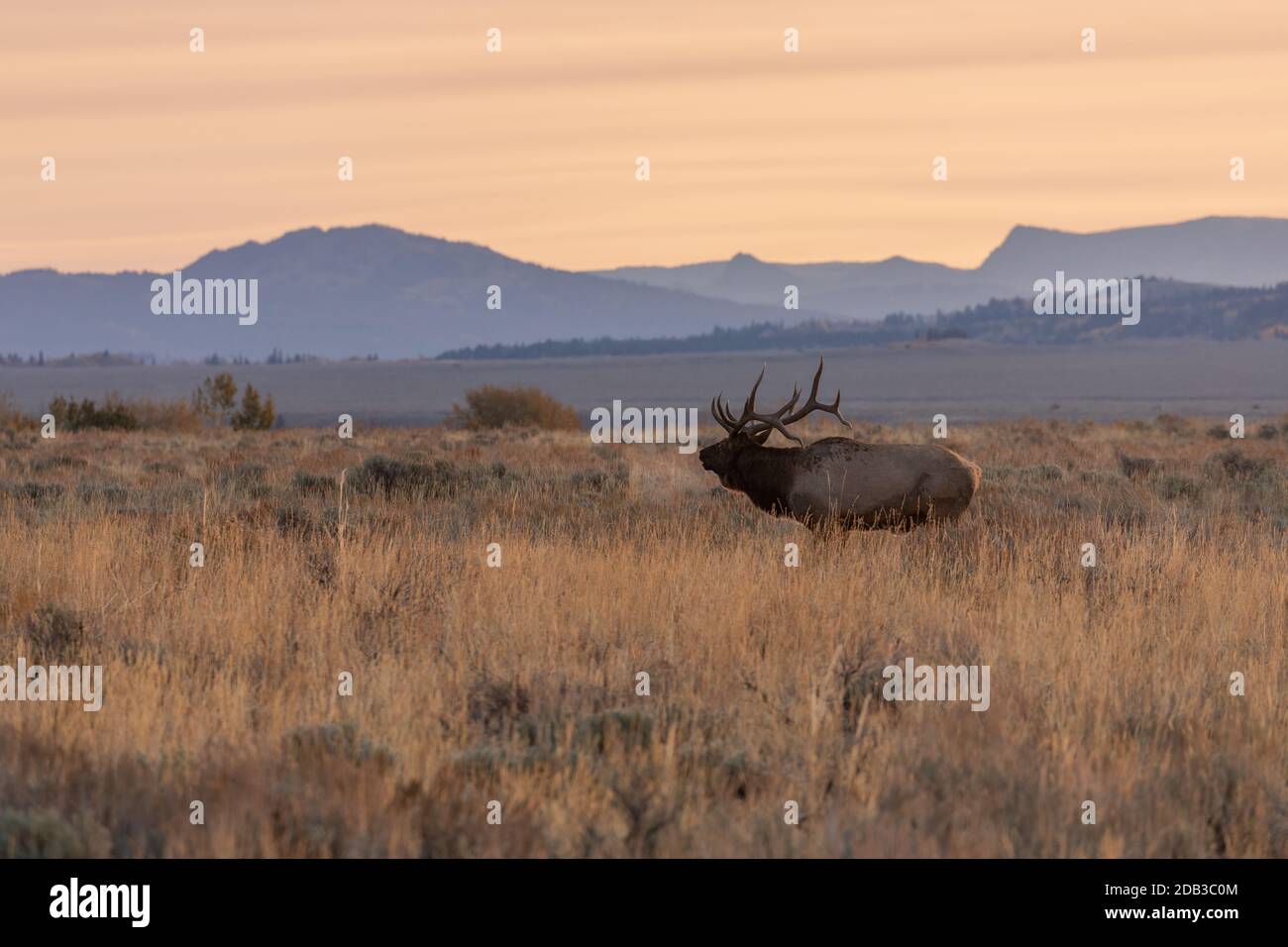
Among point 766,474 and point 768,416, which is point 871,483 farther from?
point 768,416

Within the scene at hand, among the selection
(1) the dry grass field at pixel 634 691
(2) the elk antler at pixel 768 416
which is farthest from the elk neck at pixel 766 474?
(1) the dry grass field at pixel 634 691

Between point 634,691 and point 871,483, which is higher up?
point 871,483

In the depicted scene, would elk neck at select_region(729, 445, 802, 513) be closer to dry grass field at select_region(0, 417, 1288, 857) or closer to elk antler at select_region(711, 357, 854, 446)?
elk antler at select_region(711, 357, 854, 446)

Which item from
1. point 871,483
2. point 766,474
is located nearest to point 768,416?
point 766,474

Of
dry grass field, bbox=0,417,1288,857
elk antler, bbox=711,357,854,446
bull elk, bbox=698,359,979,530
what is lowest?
dry grass field, bbox=0,417,1288,857

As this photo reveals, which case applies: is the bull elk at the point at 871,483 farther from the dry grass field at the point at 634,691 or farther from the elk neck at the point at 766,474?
the dry grass field at the point at 634,691

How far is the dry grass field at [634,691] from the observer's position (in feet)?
17.3

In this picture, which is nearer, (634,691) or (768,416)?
(634,691)

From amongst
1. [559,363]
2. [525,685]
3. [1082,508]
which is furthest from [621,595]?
[559,363]

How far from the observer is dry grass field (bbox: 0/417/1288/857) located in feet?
17.3

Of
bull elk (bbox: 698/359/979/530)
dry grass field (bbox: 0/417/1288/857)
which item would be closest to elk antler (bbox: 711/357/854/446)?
bull elk (bbox: 698/359/979/530)

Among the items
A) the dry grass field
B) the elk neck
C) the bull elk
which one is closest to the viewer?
the dry grass field

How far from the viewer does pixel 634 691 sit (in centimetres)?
706
